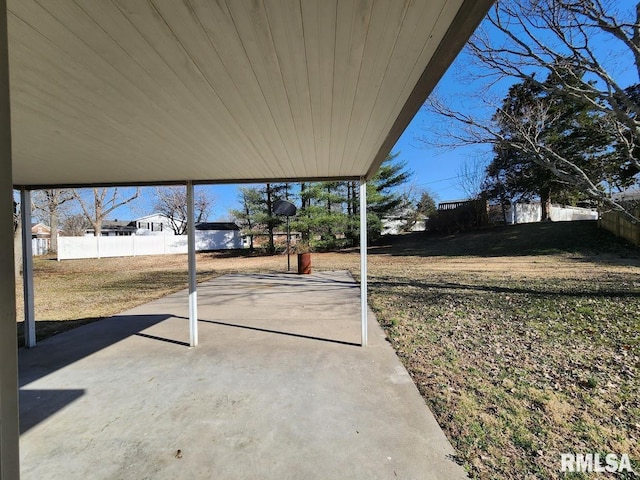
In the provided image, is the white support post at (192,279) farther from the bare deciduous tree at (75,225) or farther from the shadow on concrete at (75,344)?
the bare deciduous tree at (75,225)

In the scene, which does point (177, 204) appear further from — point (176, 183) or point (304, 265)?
point (176, 183)

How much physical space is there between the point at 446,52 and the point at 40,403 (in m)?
3.72

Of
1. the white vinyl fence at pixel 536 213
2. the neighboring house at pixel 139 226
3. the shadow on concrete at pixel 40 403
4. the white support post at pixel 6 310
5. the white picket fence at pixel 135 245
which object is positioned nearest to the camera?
the white support post at pixel 6 310

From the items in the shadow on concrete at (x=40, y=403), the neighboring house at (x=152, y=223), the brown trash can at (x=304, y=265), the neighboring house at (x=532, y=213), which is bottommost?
the shadow on concrete at (x=40, y=403)

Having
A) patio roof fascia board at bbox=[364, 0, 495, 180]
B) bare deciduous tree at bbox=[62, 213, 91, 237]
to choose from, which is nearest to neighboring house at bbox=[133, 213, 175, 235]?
bare deciduous tree at bbox=[62, 213, 91, 237]

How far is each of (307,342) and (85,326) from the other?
11.7 ft

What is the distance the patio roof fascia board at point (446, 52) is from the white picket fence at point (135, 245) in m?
21.0

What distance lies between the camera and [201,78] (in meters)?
1.64

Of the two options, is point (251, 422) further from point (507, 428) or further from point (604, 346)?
point (604, 346)

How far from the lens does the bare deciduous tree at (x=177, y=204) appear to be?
30297 millimetres

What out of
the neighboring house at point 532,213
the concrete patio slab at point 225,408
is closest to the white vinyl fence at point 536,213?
the neighboring house at point 532,213

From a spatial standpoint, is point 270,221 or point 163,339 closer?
point 163,339

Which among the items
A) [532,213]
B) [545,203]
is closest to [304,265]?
[545,203]

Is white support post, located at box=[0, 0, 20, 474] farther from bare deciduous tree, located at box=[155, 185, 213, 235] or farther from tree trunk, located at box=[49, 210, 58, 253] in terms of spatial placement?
bare deciduous tree, located at box=[155, 185, 213, 235]
